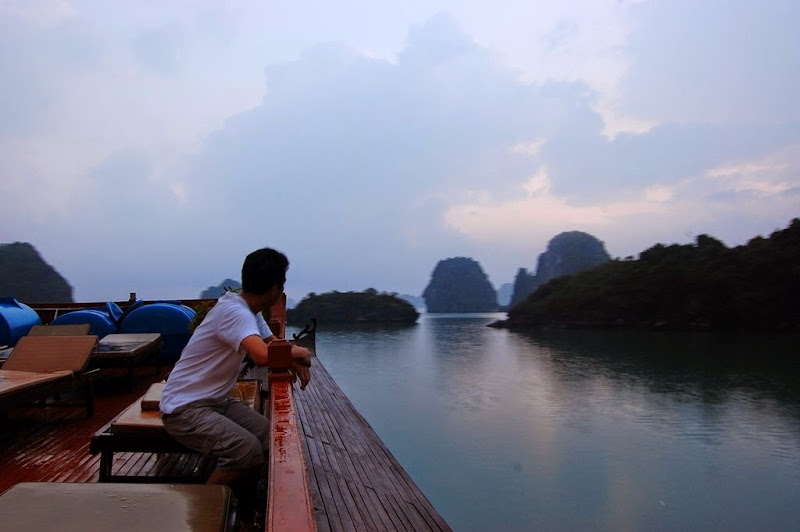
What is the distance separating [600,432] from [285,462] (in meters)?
21.6

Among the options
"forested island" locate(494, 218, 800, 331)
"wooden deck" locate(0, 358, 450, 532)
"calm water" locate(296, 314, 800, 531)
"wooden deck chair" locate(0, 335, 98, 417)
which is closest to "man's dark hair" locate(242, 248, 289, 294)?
"wooden deck" locate(0, 358, 450, 532)

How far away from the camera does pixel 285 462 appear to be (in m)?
1.23

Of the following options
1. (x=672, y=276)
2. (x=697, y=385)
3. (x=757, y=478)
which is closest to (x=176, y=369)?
Result: (x=757, y=478)

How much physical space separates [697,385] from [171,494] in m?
30.4

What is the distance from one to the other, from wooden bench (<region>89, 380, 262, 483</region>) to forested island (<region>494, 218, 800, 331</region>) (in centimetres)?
4503

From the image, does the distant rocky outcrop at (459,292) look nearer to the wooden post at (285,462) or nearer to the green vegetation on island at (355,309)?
the green vegetation on island at (355,309)

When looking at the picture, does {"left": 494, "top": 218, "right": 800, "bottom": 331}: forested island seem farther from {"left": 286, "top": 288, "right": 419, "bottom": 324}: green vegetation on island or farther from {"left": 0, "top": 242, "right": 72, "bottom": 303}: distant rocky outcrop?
{"left": 0, "top": 242, "right": 72, "bottom": 303}: distant rocky outcrop

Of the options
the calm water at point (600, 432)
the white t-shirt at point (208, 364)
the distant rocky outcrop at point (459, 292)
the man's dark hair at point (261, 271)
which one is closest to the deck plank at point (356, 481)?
the white t-shirt at point (208, 364)

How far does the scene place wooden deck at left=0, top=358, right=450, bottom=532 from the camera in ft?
10.2

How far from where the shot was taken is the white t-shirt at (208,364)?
69.7 inches

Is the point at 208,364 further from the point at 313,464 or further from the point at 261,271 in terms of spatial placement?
the point at 313,464

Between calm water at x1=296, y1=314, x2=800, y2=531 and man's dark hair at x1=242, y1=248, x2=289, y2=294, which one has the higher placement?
man's dark hair at x1=242, y1=248, x2=289, y2=294

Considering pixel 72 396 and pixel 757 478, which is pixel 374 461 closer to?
pixel 72 396

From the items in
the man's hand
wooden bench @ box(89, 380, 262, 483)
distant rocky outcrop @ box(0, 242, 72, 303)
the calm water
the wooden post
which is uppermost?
distant rocky outcrop @ box(0, 242, 72, 303)
